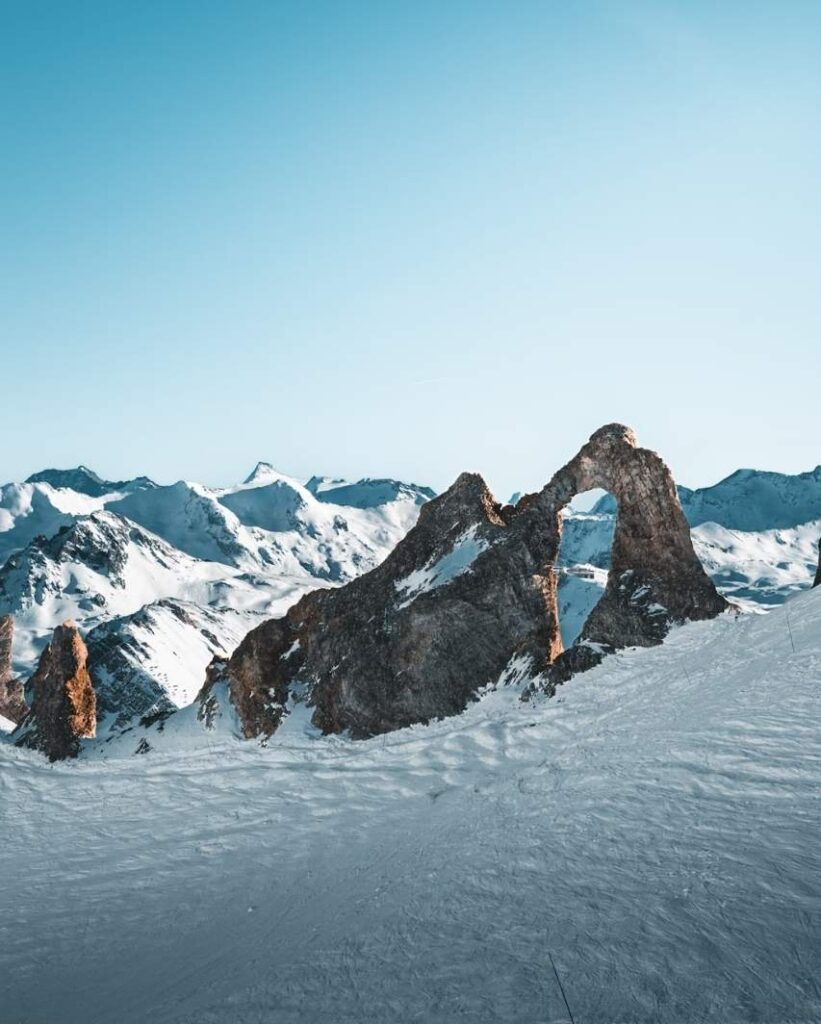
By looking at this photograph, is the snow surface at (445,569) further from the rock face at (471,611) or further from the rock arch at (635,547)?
the rock arch at (635,547)

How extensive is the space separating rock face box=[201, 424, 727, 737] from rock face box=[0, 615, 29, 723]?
3172 cm

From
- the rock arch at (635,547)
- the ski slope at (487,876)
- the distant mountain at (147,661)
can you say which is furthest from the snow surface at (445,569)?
the distant mountain at (147,661)

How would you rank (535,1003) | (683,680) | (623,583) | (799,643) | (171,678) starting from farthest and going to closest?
(171,678) < (623,583) < (683,680) < (799,643) < (535,1003)

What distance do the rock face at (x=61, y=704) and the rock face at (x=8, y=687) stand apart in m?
22.1

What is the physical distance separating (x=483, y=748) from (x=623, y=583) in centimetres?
971

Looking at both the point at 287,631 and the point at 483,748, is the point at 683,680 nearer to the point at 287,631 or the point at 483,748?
the point at 483,748

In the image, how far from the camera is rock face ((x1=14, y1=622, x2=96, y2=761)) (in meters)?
29.1

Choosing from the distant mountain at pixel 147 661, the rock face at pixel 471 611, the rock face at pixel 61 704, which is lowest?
the distant mountain at pixel 147 661

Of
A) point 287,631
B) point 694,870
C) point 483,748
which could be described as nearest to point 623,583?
point 483,748

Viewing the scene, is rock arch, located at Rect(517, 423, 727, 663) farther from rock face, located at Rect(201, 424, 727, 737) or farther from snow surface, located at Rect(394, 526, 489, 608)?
snow surface, located at Rect(394, 526, 489, 608)

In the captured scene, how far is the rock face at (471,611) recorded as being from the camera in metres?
23.5

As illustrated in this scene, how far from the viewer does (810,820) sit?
8102 millimetres

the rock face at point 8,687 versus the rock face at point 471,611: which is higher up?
the rock face at point 471,611

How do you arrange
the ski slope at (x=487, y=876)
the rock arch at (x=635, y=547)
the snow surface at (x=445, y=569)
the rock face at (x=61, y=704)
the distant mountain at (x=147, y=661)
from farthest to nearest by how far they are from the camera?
the distant mountain at (x=147, y=661) < the rock face at (x=61, y=704) < the snow surface at (x=445, y=569) < the rock arch at (x=635, y=547) < the ski slope at (x=487, y=876)
